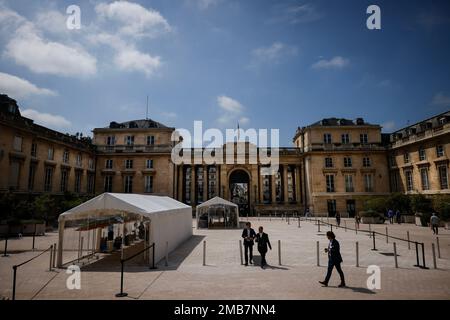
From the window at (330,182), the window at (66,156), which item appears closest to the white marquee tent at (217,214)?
the window at (66,156)

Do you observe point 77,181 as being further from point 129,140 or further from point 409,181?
point 409,181

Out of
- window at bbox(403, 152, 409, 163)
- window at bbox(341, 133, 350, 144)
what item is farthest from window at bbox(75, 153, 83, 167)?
window at bbox(403, 152, 409, 163)

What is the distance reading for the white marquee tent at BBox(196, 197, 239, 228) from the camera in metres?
26.9

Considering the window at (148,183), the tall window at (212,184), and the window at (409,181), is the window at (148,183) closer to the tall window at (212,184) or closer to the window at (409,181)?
the tall window at (212,184)

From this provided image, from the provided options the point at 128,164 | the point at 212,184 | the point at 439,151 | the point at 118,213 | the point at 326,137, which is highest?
the point at 326,137

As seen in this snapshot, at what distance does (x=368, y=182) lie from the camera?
41719 mm

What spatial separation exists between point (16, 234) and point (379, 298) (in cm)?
2410

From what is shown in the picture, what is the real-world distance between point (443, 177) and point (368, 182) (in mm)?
11493

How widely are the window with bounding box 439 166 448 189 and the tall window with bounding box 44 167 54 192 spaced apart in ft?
144

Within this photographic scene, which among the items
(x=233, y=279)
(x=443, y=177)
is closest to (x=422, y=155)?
(x=443, y=177)

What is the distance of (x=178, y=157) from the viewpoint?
45281mm

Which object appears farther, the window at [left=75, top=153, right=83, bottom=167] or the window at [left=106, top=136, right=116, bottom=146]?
the window at [left=106, top=136, right=116, bottom=146]

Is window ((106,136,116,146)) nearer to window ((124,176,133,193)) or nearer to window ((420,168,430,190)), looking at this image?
window ((124,176,133,193))
